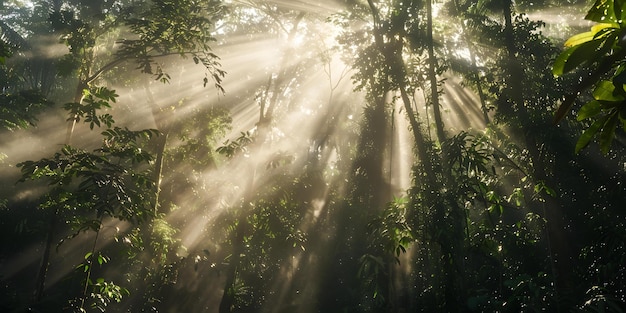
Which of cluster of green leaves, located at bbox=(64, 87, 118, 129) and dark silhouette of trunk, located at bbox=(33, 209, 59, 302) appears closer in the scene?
dark silhouette of trunk, located at bbox=(33, 209, 59, 302)

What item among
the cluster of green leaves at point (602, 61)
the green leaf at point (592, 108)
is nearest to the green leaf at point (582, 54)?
the cluster of green leaves at point (602, 61)

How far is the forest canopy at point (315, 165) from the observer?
461 centimetres

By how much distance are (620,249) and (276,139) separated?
6.96 metres

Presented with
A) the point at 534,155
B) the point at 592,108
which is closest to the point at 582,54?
the point at 592,108

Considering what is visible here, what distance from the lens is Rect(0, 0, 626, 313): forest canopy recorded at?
461cm

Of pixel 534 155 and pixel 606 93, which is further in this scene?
pixel 534 155

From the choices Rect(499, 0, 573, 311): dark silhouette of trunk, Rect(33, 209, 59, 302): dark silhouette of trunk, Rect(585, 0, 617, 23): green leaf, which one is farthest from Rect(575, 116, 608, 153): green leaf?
Rect(499, 0, 573, 311): dark silhouette of trunk

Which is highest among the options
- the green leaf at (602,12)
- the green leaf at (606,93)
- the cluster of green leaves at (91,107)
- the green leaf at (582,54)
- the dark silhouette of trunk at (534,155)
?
the green leaf at (602,12)

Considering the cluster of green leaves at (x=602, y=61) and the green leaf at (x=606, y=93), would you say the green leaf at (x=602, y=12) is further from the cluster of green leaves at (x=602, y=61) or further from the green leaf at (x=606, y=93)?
the green leaf at (x=606, y=93)

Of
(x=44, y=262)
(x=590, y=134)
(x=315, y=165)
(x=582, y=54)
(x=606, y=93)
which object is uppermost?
(x=582, y=54)

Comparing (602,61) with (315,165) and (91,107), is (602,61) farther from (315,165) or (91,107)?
(315,165)

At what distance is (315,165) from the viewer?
1369 cm

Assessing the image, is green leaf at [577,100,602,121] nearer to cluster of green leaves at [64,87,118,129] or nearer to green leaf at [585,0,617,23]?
green leaf at [585,0,617,23]

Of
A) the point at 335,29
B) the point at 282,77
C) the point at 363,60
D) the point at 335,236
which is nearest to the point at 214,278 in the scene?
the point at 335,236
